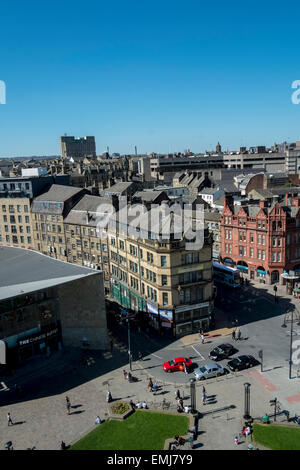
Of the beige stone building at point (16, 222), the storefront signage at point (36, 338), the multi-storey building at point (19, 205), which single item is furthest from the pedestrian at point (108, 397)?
the multi-storey building at point (19, 205)

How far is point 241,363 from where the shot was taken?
45.2m

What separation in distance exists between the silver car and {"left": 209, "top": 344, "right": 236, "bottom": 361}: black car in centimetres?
310

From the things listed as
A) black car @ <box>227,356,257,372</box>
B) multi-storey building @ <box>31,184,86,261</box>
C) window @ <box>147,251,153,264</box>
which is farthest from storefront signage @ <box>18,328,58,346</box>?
→ multi-storey building @ <box>31,184,86,261</box>

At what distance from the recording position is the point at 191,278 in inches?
2148

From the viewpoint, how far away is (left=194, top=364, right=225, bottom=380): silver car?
43.7m

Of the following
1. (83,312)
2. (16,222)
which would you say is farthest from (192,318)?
(16,222)

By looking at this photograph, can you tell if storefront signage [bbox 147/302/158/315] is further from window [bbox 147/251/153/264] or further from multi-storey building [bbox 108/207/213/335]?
window [bbox 147/251/153/264]

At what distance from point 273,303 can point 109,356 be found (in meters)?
30.3

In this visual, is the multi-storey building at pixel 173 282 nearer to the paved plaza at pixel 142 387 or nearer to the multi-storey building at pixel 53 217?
the paved plaza at pixel 142 387

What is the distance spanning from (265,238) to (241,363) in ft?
111

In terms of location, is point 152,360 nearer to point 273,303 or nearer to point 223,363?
point 223,363

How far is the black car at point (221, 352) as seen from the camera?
47875 millimetres

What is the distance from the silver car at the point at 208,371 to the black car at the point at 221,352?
310cm
